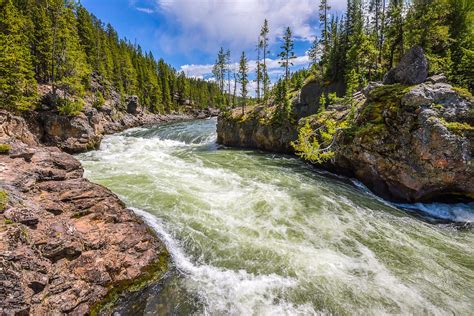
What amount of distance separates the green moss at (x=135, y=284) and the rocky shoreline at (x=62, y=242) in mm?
25

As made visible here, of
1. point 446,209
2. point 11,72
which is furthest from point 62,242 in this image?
point 11,72

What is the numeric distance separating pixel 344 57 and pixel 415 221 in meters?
26.6

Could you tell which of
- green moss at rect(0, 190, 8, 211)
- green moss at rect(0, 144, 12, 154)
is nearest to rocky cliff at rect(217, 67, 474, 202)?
green moss at rect(0, 190, 8, 211)

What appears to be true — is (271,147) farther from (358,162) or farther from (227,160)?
(358,162)

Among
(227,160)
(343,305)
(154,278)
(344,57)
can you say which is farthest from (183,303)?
(344,57)

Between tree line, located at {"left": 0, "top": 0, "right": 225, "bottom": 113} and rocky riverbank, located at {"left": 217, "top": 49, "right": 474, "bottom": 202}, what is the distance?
26605 millimetres

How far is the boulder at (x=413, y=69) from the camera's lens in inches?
623

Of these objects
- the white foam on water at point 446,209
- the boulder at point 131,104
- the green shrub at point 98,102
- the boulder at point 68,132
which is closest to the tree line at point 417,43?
the white foam on water at point 446,209

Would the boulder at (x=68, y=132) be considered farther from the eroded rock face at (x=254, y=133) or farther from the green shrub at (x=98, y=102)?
the eroded rock face at (x=254, y=133)

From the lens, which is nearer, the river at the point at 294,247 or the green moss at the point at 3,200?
the green moss at the point at 3,200

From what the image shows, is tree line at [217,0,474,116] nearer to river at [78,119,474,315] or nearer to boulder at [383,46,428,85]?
boulder at [383,46,428,85]

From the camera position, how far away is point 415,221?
39.6ft

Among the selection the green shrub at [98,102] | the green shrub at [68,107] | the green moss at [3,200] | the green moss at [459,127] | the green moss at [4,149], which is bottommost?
the green moss at [3,200]

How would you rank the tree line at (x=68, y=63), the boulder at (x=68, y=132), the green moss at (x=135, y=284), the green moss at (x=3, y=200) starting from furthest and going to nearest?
1. the boulder at (x=68, y=132)
2. the tree line at (x=68, y=63)
3. the green moss at (x=3, y=200)
4. the green moss at (x=135, y=284)
